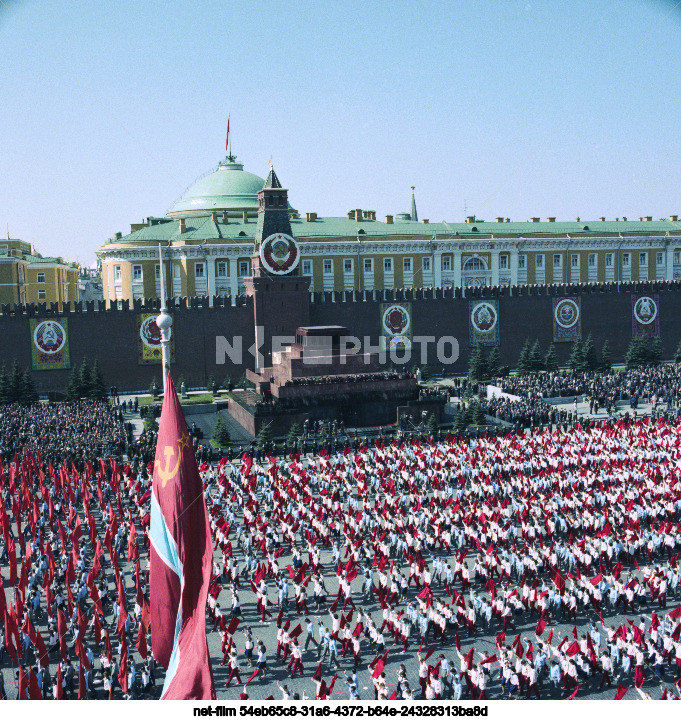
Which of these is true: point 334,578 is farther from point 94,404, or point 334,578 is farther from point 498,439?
point 94,404

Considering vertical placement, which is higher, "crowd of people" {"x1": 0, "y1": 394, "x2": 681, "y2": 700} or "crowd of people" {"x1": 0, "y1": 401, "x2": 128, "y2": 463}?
"crowd of people" {"x1": 0, "y1": 401, "x2": 128, "y2": 463}

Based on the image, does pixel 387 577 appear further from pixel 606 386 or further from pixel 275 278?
pixel 275 278

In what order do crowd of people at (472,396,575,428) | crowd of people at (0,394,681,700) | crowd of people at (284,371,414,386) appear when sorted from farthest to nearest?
crowd of people at (284,371,414,386)
crowd of people at (472,396,575,428)
crowd of people at (0,394,681,700)

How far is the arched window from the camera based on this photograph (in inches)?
2530

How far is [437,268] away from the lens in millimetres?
63406

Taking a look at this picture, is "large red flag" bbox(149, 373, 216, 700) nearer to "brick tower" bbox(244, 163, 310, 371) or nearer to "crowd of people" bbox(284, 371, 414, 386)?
"crowd of people" bbox(284, 371, 414, 386)

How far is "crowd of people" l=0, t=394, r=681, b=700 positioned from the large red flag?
280cm

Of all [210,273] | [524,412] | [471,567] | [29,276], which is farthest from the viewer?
[29,276]

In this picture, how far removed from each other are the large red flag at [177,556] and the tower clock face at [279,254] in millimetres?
39694

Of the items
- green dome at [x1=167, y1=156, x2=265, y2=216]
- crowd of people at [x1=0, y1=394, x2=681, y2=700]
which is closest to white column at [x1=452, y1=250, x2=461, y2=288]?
green dome at [x1=167, y1=156, x2=265, y2=216]

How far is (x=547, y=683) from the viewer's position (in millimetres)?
12680

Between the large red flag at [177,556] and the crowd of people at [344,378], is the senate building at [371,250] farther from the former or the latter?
the large red flag at [177,556]

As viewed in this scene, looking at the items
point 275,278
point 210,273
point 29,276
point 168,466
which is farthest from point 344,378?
point 29,276

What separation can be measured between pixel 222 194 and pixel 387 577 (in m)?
55.4
